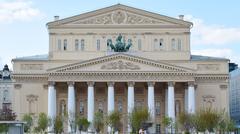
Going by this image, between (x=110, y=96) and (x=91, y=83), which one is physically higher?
(x=91, y=83)

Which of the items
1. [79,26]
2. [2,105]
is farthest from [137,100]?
[2,105]

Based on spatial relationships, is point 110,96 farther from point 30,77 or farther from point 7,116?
point 7,116

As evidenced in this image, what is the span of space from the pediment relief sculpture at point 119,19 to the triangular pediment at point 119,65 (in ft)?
28.9

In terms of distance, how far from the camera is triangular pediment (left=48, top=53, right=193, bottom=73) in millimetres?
84812

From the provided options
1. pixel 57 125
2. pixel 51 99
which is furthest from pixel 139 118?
pixel 51 99

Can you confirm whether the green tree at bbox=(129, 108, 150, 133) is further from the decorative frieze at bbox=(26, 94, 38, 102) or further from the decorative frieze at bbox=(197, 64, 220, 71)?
the decorative frieze at bbox=(26, 94, 38, 102)

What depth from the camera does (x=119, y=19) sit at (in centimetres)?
9231

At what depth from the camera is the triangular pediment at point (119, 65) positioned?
84.8 m

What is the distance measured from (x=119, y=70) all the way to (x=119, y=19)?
1052 centimetres

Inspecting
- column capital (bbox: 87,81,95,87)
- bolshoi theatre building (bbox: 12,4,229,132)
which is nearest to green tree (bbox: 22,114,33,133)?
bolshoi theatre building (bbox: 12,4,229,132)

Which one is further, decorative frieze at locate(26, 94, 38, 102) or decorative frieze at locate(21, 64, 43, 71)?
decorative frieze at locate(26, 94, 38, 102)

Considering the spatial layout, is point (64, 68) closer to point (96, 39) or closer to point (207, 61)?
point (96, 39)

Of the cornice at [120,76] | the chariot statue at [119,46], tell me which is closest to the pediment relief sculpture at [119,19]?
the chariot statue at [119,46]

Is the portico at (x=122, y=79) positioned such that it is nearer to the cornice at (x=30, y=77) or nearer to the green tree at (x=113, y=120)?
the cornice at (x=30, y=77)
